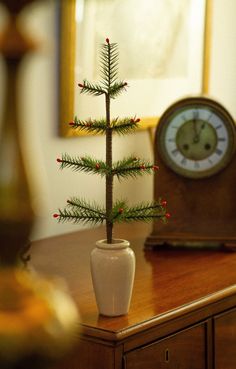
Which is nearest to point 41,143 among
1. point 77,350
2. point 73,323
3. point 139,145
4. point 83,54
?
point 83,54

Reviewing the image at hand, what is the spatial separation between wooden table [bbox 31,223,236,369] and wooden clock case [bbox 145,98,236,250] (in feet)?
0.30

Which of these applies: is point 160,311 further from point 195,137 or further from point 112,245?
point 195,137

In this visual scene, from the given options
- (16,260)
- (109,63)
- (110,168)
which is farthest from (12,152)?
(110,168)

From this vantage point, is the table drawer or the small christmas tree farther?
the table drawer

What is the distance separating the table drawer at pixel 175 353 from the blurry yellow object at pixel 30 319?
4.04ft

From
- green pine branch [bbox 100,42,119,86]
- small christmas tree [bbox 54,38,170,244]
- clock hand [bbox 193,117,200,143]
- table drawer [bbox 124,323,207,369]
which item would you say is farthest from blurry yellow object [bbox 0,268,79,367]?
clock hand [bbox 193,117,200,143]

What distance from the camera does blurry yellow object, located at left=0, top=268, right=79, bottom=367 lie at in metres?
0.31

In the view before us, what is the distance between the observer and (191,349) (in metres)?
1.79

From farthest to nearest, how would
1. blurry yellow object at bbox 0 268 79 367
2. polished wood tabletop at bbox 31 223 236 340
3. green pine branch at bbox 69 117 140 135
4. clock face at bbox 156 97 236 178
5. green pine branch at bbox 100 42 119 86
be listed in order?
clock face at bbox 156 97 236 178 < polished wood tabletop at bbox 31 223 236 340 < green pine branch at bbox 69 117 140 135 < green pine branch at bbox 100 42 119 86 < blurry yellow object at bbox 0 268 79 367

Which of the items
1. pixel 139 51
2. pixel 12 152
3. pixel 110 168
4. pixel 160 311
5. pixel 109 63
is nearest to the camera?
pixel 12 152

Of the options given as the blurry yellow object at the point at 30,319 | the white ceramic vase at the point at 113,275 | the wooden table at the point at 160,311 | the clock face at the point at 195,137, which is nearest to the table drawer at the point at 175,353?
the wooden table at the point at 160,311

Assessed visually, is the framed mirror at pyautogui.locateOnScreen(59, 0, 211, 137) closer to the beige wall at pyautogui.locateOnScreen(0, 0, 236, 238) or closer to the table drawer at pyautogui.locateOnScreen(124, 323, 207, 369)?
the beige wall at pyautogui.locateOnScreen(0, 0, 236, 238)

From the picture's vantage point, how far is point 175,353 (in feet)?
5.68

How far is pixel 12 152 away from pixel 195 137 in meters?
2.08
